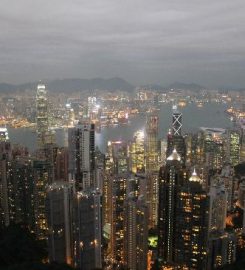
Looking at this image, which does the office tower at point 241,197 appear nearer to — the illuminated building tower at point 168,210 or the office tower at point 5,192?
the illuminated building tower at point 168,210

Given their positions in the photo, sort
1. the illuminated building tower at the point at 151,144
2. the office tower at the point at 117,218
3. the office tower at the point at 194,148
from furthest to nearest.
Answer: the office tower at the point at 194,148, the illuminated building tower at the point at 151,144, the office tower at the point at 117,218

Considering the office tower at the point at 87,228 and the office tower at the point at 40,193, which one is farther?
the office tower at the point at 40,193

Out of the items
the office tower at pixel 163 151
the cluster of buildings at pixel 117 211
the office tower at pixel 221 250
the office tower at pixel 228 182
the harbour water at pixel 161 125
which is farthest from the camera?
the harbour water at pixel 161 125

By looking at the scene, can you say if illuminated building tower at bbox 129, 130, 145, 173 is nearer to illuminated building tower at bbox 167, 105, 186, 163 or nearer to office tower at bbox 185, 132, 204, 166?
illuminated building tower at bbox 167, 105, 186, 163

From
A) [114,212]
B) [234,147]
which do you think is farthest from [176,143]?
[114,212]

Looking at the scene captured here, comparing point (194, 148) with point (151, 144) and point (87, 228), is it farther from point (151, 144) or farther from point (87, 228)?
point (87, 228)

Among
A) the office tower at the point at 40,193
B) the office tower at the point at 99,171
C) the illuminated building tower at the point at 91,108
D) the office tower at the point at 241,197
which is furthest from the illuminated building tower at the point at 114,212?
the illuminated building tower at the point at 91,108

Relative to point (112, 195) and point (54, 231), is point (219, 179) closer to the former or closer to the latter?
point (112, 195)

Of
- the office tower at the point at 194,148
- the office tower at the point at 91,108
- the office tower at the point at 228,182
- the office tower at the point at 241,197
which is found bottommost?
the office tower at the point at 241,197
